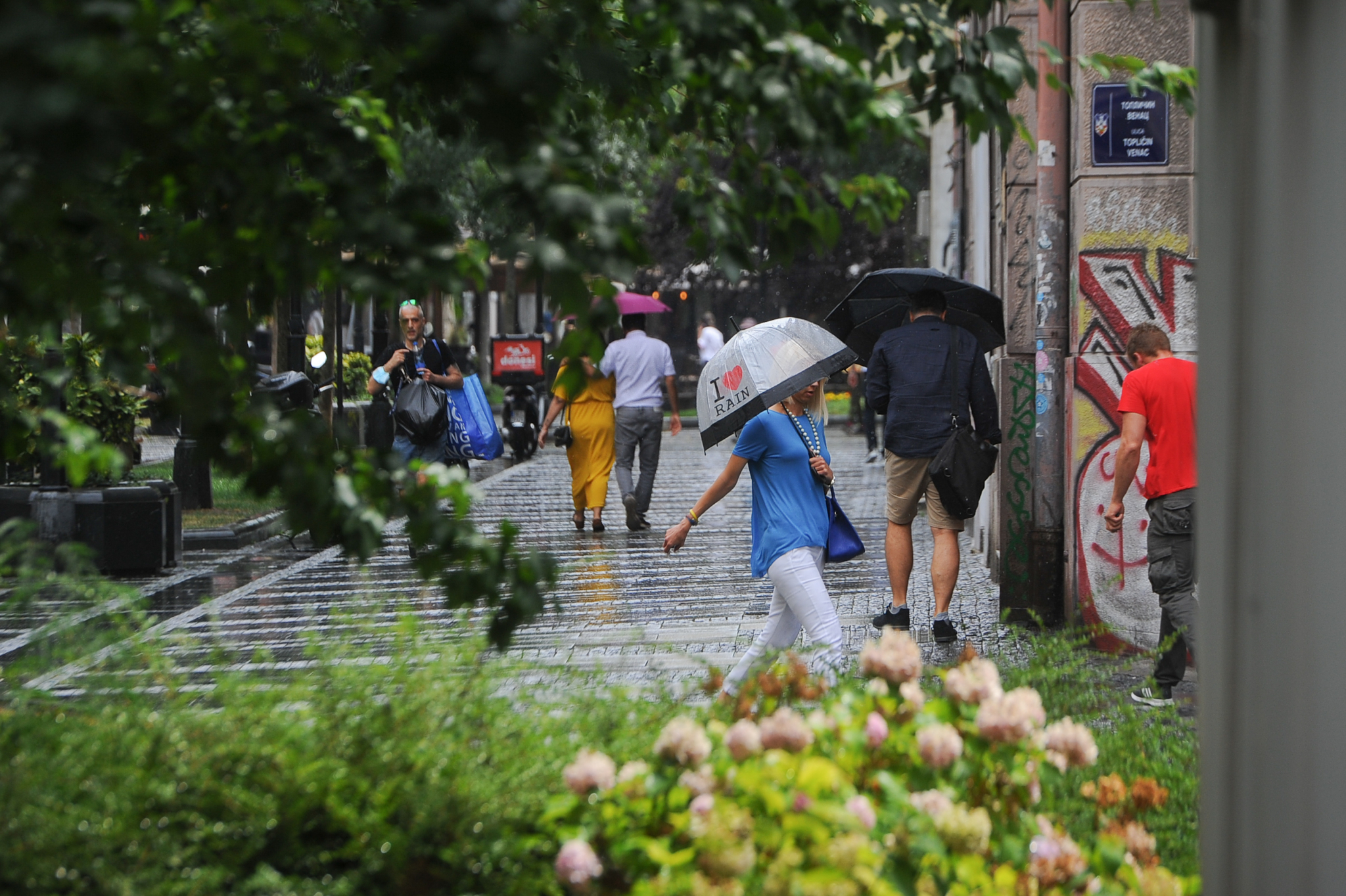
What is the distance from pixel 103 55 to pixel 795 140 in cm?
113

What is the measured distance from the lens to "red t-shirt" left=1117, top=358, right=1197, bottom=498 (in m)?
6.05

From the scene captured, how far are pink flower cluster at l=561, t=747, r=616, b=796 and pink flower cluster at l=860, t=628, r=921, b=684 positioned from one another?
576mm

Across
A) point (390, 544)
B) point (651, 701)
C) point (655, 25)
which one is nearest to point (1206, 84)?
point (655, 25)

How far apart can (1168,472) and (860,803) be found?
4.22 meters

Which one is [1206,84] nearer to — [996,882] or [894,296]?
[996,882]

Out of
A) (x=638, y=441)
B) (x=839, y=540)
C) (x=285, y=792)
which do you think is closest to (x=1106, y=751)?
(x=285, y=792)

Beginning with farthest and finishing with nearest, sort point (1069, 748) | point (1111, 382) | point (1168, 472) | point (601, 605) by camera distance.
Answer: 1. point (601, 605)
2. point (1111, 382)
3. point (1168, 472)
4. point (1069, 748)

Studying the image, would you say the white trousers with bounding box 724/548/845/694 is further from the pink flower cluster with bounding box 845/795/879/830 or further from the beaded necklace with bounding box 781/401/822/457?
the pink flower cluster with bounding box 845/795/879/830

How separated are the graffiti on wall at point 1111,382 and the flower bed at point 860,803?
455 centimetres

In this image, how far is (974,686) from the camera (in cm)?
267

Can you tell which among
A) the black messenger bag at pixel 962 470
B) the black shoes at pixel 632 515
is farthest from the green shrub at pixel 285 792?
the black shoes at pixel 632 515

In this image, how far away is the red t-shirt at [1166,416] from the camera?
6051 mm

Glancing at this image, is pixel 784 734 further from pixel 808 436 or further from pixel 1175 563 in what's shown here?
pixel 1175 563

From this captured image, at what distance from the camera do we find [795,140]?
7.67ft
